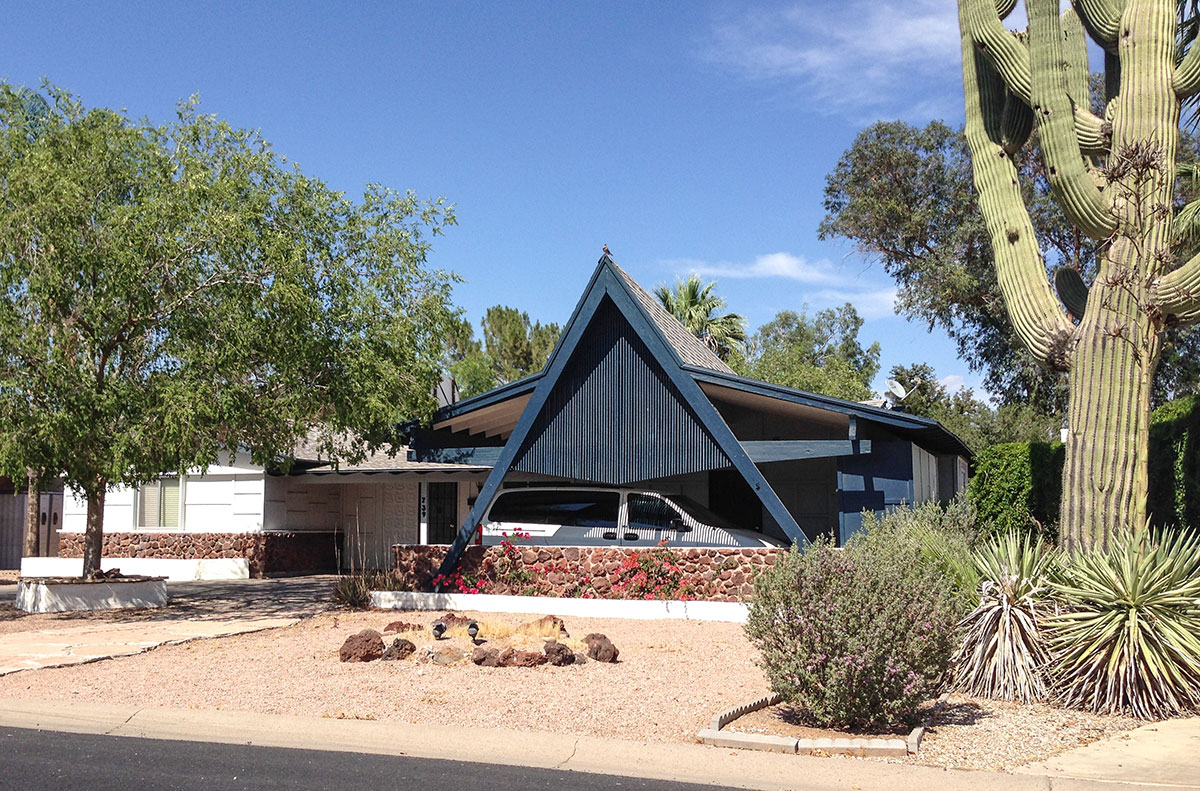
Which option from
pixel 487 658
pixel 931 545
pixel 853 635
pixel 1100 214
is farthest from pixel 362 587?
pixel 1100 214

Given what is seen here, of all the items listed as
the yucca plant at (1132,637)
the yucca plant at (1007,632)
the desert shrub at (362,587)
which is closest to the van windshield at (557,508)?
the desert shrub at (362,587)

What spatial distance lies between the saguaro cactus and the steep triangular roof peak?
502cm

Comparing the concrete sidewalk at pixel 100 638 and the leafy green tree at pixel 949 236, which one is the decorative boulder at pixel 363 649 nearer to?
the concrete sidewalk at pixel 100 638

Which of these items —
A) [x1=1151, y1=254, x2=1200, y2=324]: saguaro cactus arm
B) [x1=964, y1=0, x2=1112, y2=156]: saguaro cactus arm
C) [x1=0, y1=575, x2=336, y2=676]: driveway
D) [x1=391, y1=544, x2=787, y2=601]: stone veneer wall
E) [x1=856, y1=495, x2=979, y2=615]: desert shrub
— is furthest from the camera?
[x1=391, y1=544, x2=787, y2=601]: stone veneer wall

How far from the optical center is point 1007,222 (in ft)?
37.6

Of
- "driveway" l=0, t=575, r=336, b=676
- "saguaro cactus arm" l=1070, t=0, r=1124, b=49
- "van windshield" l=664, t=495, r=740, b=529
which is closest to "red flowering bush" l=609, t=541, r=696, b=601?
"van windshield" l=664, t=495, r=740, b=529

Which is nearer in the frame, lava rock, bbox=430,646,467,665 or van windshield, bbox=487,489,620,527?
lava rock, bbox=430,646,467,665

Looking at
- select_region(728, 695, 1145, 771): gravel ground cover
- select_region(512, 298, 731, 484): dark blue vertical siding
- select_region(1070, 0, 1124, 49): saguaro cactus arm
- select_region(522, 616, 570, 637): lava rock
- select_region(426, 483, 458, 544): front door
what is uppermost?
select_region(1070, 0, 1124, 49): saguaro cactus arm

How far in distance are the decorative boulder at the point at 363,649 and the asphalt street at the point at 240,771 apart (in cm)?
305

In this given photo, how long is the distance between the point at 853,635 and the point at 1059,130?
629 cm

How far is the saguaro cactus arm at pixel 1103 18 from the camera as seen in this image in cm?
1148

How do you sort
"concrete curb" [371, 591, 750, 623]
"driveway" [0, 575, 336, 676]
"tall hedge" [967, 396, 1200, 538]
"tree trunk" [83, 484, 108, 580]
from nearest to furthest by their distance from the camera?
1. "driveway" [0, 575, 336, 676]
2. "concrete curb" [371, 591, 750, 623]
3. "tall hedge" [967, 396, 1200, 538]
4. "tree trunk" [83, 484, 108, 580]

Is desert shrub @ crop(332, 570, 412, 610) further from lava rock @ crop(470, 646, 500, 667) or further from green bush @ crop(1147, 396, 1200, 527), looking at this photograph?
green bush @ crop(1147, 396, 1200, 527)

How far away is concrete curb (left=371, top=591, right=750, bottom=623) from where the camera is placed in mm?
14281
